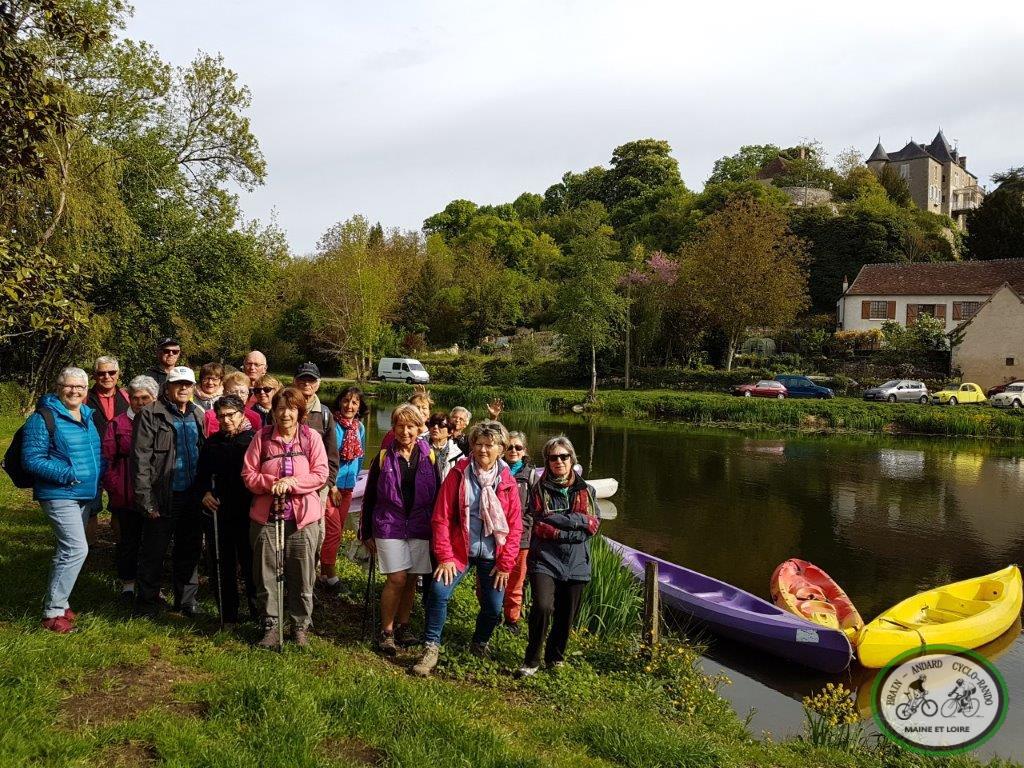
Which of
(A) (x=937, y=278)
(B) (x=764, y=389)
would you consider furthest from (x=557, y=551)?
(A) (x=937, y=278)

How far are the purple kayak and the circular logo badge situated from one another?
8.29 ft

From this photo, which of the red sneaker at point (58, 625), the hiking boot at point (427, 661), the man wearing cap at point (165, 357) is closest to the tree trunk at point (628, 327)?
the man wearing cap at point (165, 357)

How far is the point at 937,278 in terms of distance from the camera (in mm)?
44688

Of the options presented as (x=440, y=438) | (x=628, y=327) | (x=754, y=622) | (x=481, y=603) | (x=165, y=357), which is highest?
(x=628, y=327)

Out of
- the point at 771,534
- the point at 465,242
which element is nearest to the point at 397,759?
the point at 771,534

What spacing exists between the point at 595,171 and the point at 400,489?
84.6 metres

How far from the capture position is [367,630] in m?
5.79

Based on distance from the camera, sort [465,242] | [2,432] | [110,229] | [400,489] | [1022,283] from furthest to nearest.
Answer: [465,242] → [1022,283] → [110,229] → [2,432] → [400,489]

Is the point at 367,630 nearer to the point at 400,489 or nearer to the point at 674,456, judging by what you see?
the point at 400,489

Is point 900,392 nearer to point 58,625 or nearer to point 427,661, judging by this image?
point 427,661

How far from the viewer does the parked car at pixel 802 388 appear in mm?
34594

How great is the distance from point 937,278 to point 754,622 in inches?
1745

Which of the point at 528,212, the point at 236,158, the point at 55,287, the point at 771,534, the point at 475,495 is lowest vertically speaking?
the point at 771,534

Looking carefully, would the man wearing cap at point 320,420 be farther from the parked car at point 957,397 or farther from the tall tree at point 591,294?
the parked car at point 957,397
